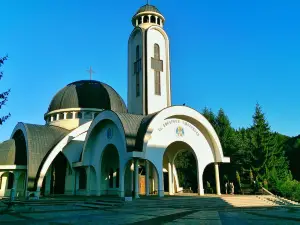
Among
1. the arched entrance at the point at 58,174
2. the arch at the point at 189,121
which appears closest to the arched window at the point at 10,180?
the arched entrance at the point at 58,174

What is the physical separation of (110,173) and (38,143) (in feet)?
21.0

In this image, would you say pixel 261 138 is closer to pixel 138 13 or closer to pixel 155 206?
pixel 138 13

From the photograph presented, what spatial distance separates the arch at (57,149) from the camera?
73.3 ft

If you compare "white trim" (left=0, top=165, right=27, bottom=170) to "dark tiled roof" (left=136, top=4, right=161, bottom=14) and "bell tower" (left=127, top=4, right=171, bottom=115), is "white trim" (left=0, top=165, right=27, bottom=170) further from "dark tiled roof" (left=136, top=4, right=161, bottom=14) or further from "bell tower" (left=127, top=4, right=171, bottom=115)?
"dark tiled roof" (left=136, top=4, right=161, bottom=14)

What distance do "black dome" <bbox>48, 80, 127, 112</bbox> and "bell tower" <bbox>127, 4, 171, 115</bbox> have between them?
566 cm

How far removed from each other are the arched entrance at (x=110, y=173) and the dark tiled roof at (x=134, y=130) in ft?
12.8

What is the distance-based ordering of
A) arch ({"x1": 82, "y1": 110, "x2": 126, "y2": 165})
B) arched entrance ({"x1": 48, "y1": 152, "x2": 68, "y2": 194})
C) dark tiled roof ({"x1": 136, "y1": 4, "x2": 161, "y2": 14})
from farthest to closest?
arched entrance ({"x1": 48, "y1": 152, "x2": 68, "y2": 194}) < dark tiled roof ({"x1": 136, "y1": 4, "x2": 161, "y2": 14}) < arch ({"x1": 82, "y1": 110, "x2": 126, "y2": 165})

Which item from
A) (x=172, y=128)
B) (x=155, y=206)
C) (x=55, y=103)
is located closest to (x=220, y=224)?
(x=155, y=206)

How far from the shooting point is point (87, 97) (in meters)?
27.8

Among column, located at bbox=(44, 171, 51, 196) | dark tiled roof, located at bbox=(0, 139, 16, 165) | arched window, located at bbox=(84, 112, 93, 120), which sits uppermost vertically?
arched window, located at bbox=(84, 112, 93, 120)

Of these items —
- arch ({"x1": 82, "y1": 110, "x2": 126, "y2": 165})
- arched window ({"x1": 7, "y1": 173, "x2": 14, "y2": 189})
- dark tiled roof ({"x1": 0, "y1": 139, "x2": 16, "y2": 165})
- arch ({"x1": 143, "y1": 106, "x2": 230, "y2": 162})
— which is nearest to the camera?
arch ({"x1": 143, "y1": 106, "x2": 230, "y2": 162})

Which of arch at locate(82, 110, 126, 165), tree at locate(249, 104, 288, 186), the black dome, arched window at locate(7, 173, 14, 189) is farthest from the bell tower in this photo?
tree at locate(249, 104, 288, 186)

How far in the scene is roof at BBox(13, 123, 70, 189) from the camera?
22.5m

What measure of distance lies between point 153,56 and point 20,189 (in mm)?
15175
